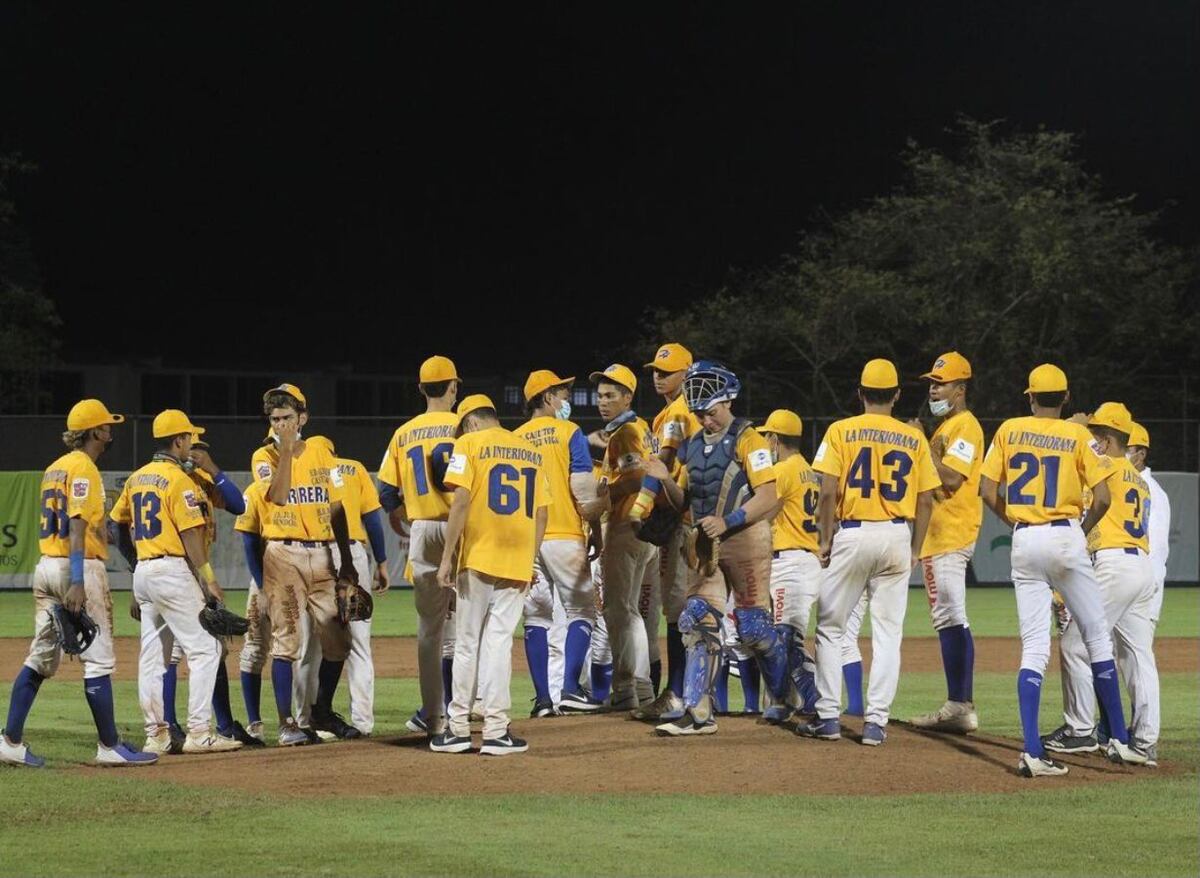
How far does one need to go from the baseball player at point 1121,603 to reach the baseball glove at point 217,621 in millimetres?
4835

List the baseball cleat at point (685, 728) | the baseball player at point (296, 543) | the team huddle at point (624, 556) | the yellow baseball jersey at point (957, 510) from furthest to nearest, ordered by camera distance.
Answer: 1. the yellow baseball jersey at point (957, 510)
2. the baseball player at point (296, 543)
3. the baseball cleat at point (685, 728)
4. the team huddle at point (624, 556)

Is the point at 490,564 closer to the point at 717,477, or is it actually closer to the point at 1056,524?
the point at 717,477

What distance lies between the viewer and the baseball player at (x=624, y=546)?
401 inches

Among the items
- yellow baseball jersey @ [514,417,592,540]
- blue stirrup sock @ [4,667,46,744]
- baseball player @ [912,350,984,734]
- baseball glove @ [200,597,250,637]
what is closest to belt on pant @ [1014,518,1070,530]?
baseball player @ [912,350,984,734]

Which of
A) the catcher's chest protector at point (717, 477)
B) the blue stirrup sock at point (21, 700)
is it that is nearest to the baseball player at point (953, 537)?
the catcher's chest protector at point (717, 477)

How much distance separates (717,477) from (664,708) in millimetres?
1437

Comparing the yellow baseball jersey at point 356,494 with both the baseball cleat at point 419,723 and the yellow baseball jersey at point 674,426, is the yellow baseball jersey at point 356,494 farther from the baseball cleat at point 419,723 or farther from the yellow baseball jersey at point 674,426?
the yellow baseball jersey at point 674,426

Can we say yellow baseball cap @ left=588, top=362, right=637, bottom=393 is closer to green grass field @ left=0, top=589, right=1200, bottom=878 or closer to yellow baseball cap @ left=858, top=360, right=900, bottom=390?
yellow baseball cap @ left=858, top=360, right=900, bottom=390

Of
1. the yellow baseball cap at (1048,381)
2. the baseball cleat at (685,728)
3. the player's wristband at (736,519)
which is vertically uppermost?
the yellow baseball cap at (1048,381)

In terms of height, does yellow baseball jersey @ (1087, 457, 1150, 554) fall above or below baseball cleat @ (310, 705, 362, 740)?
above

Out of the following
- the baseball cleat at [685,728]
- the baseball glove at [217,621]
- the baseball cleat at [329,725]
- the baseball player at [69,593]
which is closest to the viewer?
the baseball player at [69,593]

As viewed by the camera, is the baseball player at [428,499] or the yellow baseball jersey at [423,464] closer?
the baseball player at [428,499]

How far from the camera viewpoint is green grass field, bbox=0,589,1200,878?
684 cm

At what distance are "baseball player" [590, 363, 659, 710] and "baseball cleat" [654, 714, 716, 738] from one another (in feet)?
3.21
